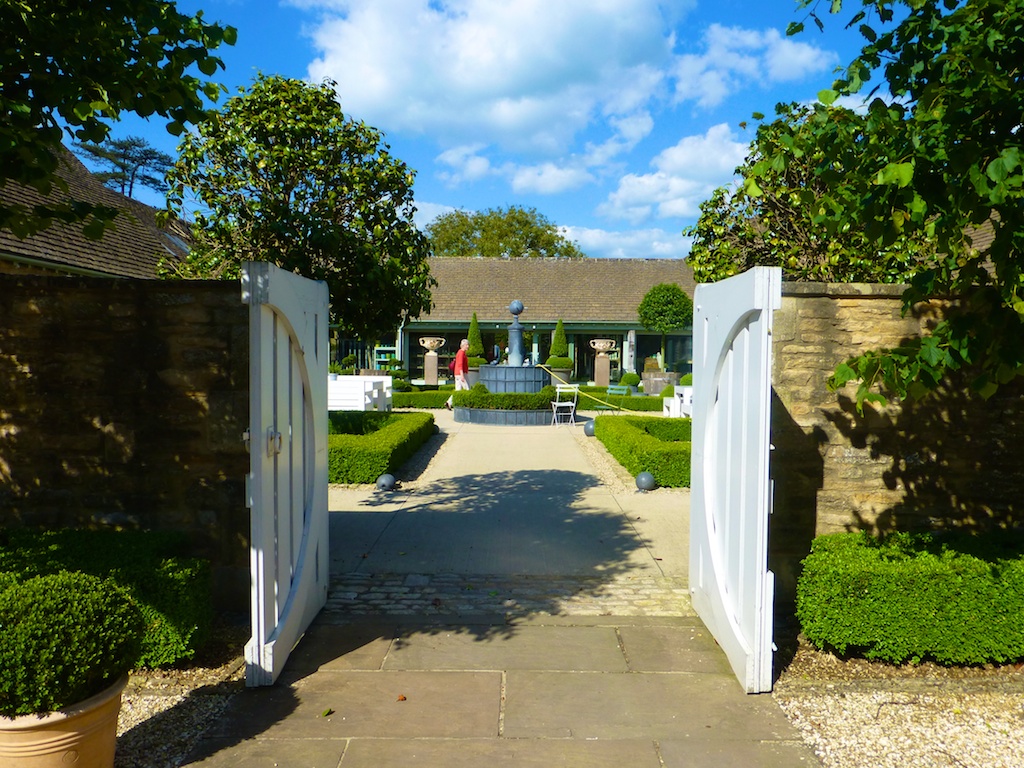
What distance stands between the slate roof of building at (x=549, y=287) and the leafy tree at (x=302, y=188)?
2467 cm

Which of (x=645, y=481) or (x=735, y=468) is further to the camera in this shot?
(x=645, y=481)

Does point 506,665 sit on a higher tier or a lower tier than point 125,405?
lower

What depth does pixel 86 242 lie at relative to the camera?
600 inches

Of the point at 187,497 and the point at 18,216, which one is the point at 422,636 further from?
the point at 18,216

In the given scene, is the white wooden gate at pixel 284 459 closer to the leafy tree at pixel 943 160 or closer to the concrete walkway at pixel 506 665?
the concrete walkway at pixel 506 665

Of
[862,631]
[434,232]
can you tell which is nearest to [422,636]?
[862,631]

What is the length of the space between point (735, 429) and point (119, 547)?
366cm

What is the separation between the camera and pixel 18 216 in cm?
390

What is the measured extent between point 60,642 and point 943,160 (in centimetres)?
416

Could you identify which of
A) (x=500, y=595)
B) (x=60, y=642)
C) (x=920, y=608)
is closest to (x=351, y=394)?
(x=500, y=595)

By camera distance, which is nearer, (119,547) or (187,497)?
(119,547)

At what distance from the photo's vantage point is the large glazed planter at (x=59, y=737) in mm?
2881

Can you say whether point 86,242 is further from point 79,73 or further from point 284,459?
point 284,459

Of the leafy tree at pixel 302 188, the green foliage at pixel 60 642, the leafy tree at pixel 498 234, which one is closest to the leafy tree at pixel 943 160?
the green foliage at pixel 60 642
